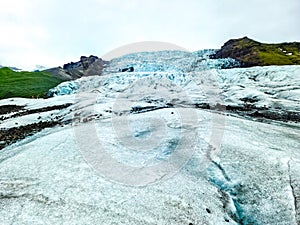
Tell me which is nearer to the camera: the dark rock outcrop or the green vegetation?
the green vegetation

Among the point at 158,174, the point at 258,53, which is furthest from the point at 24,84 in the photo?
the point at 258,53

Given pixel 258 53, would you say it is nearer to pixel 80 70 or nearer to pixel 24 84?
pixel 24 84

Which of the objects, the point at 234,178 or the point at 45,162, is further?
the point at 45,162

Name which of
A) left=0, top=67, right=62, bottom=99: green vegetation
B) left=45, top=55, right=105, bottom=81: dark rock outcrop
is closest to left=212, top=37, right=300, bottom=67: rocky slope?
left=45, top=55, right=105, bottom=81: dark rock outcrop

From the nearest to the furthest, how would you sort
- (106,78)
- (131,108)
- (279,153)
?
(279,153), (131,108), (106,78)

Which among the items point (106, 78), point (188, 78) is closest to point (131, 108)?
point (188, 78)

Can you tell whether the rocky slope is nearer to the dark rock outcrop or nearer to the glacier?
the dark rock outcrop

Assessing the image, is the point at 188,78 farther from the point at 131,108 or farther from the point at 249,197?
the point at 249,197
